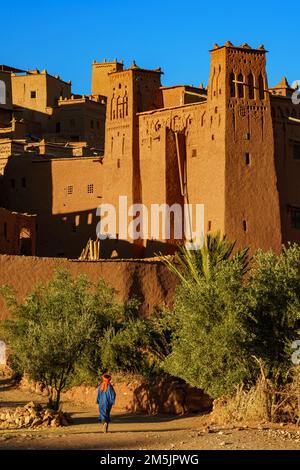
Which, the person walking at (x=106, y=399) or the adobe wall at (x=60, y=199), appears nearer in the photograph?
the person walking at (x=106, y=399)

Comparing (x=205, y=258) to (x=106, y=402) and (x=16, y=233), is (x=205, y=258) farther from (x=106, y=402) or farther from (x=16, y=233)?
(x=16, y=233)

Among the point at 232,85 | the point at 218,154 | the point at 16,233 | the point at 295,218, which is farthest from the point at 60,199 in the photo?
the point at 295,218

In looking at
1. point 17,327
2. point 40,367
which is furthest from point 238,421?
point 17,327

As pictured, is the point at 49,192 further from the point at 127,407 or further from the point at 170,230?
the point at 127,407

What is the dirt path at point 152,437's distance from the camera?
20.5 m

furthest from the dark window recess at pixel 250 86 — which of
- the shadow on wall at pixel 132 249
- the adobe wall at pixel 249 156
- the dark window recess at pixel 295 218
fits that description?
the shadow on wall at pixel 132 249

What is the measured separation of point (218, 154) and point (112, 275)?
8.39 m

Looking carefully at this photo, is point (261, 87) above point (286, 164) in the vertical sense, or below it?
above

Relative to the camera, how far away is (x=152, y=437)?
873 inches

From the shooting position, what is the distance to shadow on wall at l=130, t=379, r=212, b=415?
1139 inches

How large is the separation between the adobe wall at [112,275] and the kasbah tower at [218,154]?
4777 millimetres

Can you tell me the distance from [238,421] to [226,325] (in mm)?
2472

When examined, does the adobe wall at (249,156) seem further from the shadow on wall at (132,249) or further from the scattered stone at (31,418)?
the scattered stone at (31,418)

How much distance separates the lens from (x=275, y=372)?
86.7 feet
